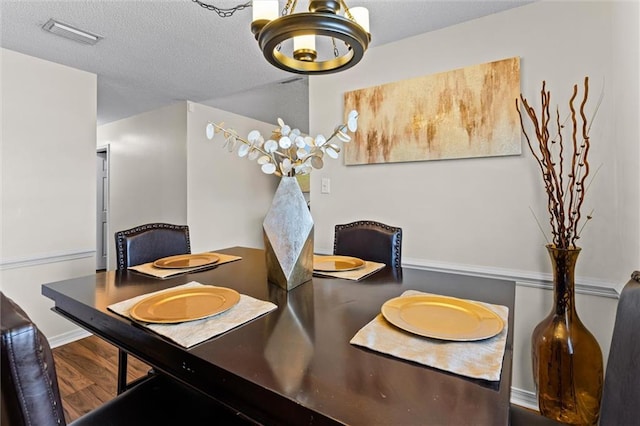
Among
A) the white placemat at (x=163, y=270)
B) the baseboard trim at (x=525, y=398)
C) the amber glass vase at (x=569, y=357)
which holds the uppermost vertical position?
the white placemat at (x=163, y=270)

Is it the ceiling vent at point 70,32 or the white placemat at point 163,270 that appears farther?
the ceiling vent at point 70,32

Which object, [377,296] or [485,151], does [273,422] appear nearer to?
[377,296]

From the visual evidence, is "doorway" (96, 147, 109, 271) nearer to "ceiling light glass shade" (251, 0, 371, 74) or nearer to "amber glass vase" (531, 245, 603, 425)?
"ceiling light glass shade" (251, 0, 371, 74)

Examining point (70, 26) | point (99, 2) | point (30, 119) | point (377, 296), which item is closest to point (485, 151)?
point (377, 296)

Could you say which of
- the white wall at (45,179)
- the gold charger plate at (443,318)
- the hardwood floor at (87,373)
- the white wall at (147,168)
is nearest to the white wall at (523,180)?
the gold charger plate at (443,318)

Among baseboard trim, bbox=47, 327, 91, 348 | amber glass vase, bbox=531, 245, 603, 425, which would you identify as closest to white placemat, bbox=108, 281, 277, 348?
amber glass vase, bbox=531, 245, 603, 425

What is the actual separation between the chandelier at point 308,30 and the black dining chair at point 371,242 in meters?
0.88

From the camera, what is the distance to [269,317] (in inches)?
36.3

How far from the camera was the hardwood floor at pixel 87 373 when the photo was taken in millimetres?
1792

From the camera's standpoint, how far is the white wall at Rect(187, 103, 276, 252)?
142 inches

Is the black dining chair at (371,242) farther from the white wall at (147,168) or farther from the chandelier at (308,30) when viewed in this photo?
the white wall at (147,168)

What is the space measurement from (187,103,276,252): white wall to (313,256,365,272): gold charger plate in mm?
2418

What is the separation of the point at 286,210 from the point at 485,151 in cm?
141

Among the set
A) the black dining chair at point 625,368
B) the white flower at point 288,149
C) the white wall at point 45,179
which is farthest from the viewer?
the white wall at point 45,179
